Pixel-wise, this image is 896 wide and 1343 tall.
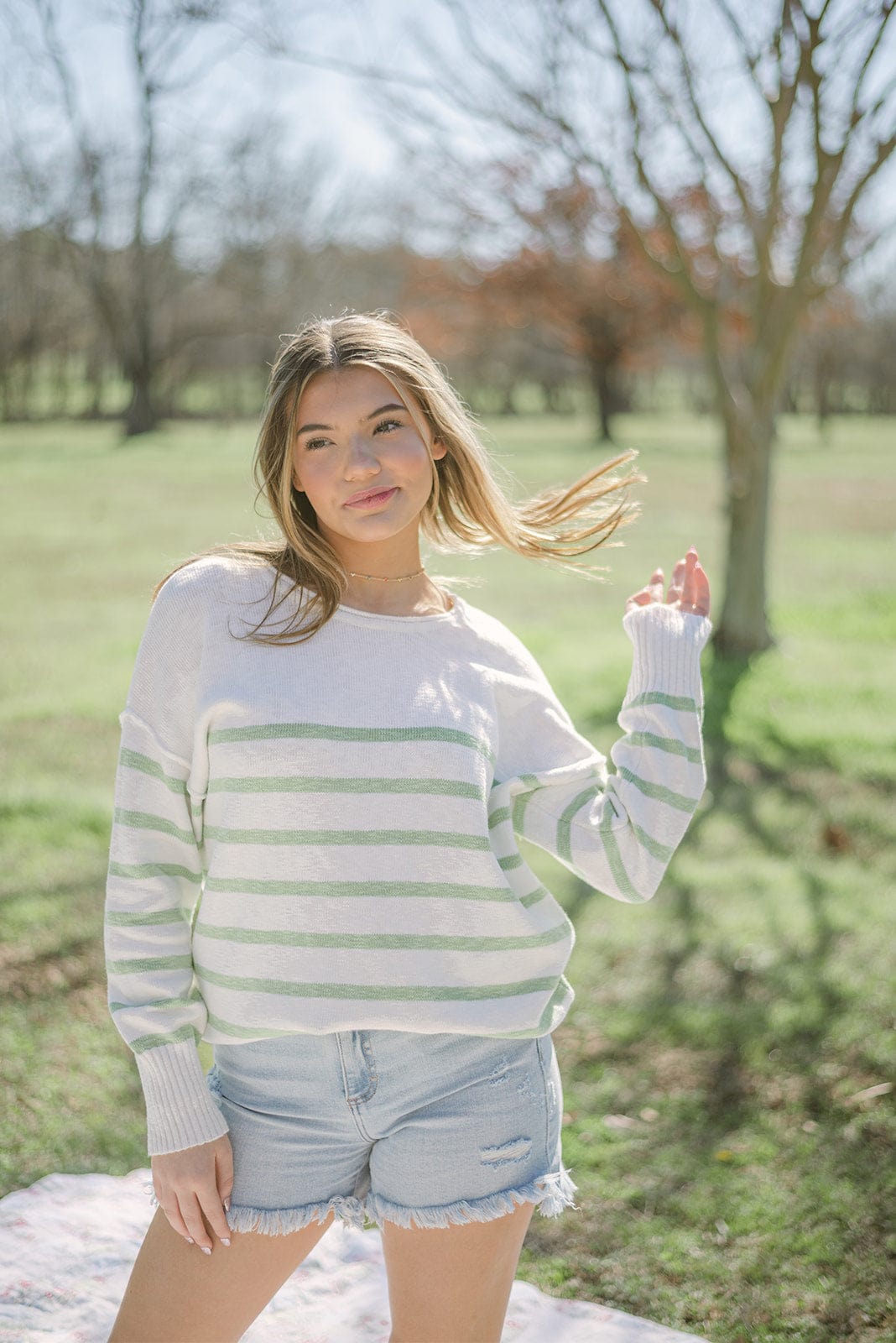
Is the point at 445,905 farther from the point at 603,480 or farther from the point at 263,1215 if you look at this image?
the point at 603,480

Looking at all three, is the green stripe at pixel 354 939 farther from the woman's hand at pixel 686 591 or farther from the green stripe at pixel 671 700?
the woman's hand at pixel 686 591

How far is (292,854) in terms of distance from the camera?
1573mm

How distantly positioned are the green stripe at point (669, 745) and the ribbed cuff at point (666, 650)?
0.07 metres

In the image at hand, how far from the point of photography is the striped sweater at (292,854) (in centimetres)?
157

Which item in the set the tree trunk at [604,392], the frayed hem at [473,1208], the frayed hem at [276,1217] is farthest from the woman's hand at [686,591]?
the tree trunk at [604,392]

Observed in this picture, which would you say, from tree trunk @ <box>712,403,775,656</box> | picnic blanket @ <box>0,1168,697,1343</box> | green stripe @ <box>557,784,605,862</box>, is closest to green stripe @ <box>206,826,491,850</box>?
green stripe @ <box>557,784,605,862</box>

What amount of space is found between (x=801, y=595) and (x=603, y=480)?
779cm

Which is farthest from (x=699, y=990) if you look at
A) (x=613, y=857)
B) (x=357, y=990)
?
(x=357, y=990)

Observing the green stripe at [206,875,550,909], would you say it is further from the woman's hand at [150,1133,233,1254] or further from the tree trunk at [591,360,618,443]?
the tree trunk at [591,360,618,443]

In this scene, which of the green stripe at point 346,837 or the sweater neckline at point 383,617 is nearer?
the green stripe at point 346,837

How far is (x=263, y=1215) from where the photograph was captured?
157 cm

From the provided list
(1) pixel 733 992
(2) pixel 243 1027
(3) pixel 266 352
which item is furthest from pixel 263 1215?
(3) pixel 266 352

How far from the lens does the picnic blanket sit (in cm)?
228

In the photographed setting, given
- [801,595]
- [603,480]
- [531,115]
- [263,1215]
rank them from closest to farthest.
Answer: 1. [263,1215]
2. [603,480]
3. [531,115]
4. [801,595]
